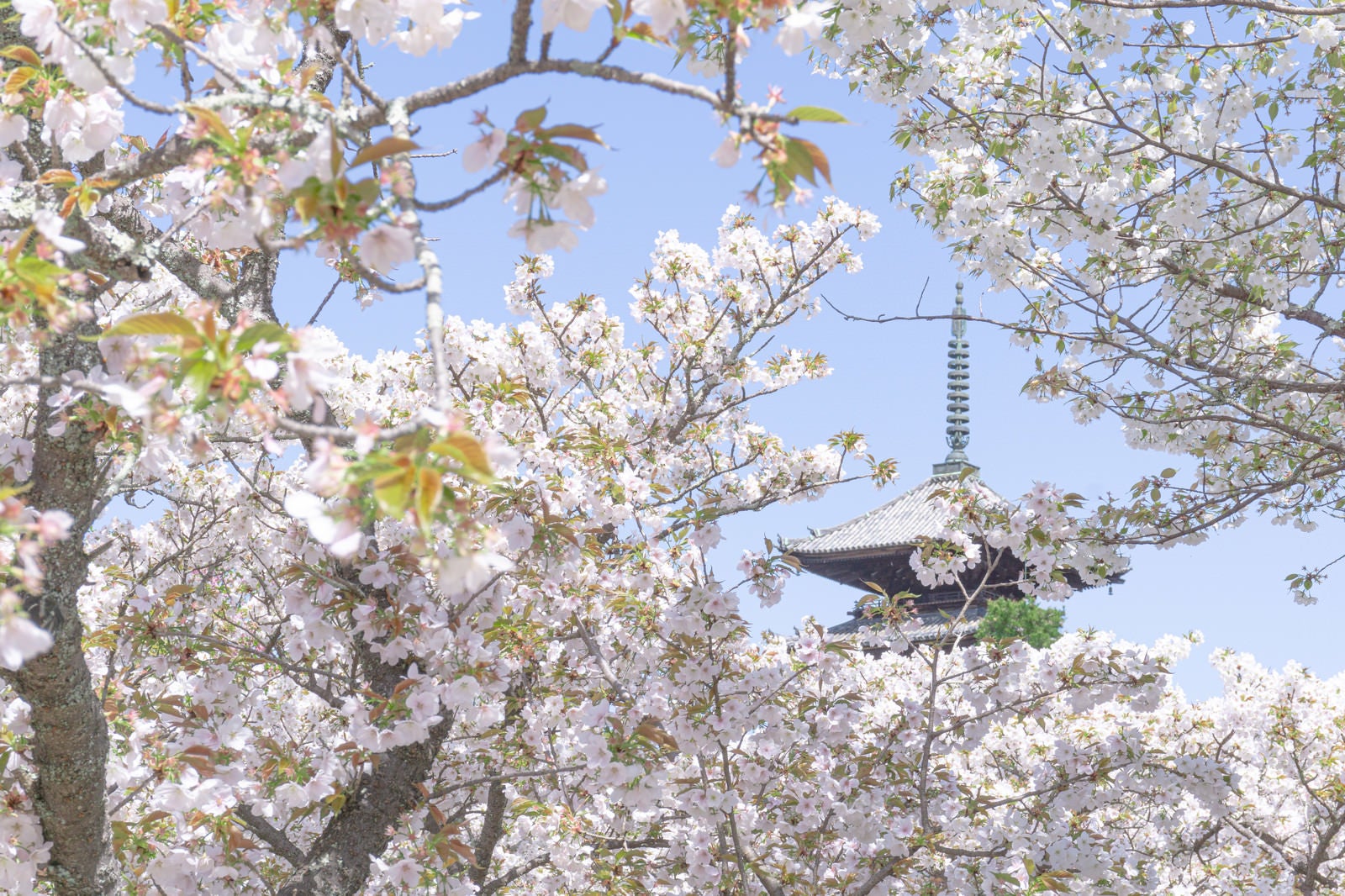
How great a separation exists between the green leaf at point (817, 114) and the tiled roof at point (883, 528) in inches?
688

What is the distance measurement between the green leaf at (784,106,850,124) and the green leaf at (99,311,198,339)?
3.35ft

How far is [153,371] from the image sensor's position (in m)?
1.70

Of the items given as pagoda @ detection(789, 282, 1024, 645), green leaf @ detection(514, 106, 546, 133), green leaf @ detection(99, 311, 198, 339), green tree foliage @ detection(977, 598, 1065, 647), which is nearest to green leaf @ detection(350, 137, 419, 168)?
green leaf @ detection(514, 106, 546, 133)

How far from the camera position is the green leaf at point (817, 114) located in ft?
5.65

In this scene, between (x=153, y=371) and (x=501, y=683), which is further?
(x=501, y=683)

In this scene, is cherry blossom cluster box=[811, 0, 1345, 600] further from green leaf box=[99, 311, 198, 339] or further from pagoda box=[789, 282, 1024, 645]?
pagoda box=[789, 282, 1024, 645]

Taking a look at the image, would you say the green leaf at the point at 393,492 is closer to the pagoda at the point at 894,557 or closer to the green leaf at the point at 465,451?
the green leaf at the point at 465,451

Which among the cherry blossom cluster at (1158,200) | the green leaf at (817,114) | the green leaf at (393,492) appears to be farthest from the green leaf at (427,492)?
the cherry blossom cluster at (1158,200)

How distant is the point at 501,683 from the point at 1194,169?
4173 millimetres

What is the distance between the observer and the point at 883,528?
20.7 metres

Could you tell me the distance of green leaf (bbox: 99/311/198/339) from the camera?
1550mm

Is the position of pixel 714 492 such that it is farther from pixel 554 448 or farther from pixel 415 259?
pixel 415 259

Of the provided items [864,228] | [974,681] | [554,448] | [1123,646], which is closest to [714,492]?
[554,448]

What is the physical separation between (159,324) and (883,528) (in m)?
19.8
